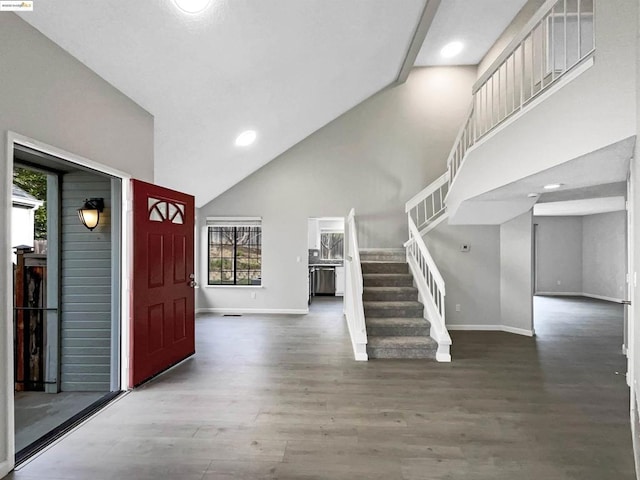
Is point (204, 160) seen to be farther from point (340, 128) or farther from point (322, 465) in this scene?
point (322, 465)

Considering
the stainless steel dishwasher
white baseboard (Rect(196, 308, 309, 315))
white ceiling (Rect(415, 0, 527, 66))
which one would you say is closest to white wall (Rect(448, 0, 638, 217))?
white ceiling (Rect(415, 0, 527, 66))

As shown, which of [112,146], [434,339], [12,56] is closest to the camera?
[12,56]

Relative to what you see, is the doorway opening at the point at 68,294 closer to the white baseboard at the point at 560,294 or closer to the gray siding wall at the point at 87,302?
the gray siding wall at the point at 87,302

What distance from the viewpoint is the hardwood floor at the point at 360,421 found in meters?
2.15

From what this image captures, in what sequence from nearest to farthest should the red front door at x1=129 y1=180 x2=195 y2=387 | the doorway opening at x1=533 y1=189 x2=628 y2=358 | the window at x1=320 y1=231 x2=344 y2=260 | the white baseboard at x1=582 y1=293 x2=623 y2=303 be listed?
the red front door at x1=129 y1=180 x2=195 y2=387, the doorway opening at x1=533 y1=189 x2=628 y2=358, the white baseboard at x1=582 y1=293 x2=623 y2=303, the window at x1=320 y1=231 x2=344 y2=260

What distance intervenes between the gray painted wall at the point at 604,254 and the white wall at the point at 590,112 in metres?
8.08

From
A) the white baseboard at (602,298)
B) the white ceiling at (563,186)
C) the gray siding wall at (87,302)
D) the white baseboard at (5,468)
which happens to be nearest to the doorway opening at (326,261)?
the white ceiling at (563,186)

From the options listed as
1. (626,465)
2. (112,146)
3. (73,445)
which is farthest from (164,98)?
(626,465)

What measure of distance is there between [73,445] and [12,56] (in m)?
2.63

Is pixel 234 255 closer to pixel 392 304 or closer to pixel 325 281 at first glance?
pixel 325 281

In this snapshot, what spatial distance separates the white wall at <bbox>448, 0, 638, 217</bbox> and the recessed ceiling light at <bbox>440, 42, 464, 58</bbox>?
11.7 feet

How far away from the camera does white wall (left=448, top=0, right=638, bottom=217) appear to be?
2016mm

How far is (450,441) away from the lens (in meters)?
2.43

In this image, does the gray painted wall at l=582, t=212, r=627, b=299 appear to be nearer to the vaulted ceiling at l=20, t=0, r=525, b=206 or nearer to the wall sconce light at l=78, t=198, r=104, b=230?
the vaulted ceiling at l=20, t=0, r=525, b=206
